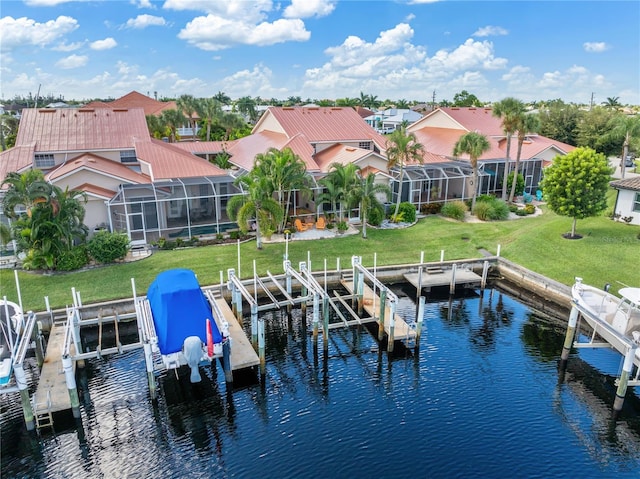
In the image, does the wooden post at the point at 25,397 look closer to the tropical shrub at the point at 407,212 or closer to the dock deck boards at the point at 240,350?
the dock deck boards at the point at 240,350

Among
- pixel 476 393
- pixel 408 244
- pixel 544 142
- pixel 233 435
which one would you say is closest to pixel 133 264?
pixel 233 435

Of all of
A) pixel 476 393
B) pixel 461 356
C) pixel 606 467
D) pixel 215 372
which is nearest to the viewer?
pixel 606 467

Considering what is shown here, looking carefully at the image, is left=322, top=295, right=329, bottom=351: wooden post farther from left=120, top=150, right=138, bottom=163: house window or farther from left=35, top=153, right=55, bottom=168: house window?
left=35, top=153, right=55, bottom=168: house window

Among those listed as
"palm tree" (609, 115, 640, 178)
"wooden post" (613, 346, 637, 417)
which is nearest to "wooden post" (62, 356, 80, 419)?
"wooden post" (613, 346, 637, 417)

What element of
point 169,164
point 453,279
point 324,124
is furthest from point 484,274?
point 169,164

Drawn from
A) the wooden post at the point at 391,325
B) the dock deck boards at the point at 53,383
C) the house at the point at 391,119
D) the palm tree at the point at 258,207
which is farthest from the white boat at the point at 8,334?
the house at the point at 391,119

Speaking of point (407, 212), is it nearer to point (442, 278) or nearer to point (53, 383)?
point (442, 278)

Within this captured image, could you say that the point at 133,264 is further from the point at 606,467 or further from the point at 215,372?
the point at 606,467
